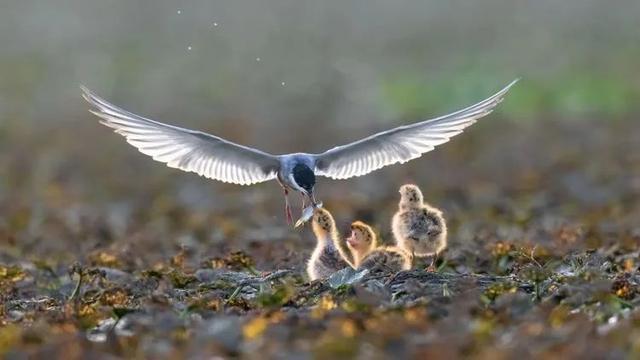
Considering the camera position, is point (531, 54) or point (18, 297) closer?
point (18, 297)

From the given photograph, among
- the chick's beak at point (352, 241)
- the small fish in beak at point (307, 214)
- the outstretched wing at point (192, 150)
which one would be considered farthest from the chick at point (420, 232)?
the outstretched wing at point (192, 150)

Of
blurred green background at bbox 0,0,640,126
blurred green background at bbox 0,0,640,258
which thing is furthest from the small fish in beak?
blurred green background at bbox 0,0,640,126

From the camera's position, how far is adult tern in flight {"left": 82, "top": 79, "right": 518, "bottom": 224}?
11.0 metres

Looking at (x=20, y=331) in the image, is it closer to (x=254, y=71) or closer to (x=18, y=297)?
(x=18, y=297)

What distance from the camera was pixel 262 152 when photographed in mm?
11141

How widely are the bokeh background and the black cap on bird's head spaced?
0.77 meters

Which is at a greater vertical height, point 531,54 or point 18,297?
point 531,54

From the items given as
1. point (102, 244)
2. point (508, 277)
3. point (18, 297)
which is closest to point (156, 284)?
point (18, 297)

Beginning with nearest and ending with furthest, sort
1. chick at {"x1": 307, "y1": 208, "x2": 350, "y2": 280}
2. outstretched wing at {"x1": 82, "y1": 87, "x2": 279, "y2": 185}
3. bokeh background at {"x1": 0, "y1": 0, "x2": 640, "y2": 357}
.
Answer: chick at {"x1": 307, "y1": 208, "x2": 350, "y2": 280} < outstretched wing at {"x1": 82, "y1": 87, "x2": 279, "y2": 185} < bokeh background at {"x1": 0, "y1": 0, "x2": 640, "y2": 357}

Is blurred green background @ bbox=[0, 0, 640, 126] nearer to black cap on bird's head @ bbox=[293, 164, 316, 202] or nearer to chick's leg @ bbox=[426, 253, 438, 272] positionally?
chick's leg @ bbox=[426, 253, 438, 272]

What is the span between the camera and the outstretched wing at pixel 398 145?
36.7 feet

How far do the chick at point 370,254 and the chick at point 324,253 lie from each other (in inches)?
2.7

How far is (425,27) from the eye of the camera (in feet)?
99.9

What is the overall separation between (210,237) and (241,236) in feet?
0.75
